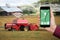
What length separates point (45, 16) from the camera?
100cm

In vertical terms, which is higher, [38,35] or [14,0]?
[14,0]

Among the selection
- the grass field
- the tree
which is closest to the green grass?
the grass field

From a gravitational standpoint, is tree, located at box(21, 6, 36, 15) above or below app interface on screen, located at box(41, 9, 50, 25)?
above

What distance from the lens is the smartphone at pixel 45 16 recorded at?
1004mm

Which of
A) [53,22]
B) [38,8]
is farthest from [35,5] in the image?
[53,22]

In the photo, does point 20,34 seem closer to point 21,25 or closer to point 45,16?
point 21,25

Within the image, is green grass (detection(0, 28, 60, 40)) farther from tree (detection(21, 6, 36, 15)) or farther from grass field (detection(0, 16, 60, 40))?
tree (detection(21, 6, 36, 15))

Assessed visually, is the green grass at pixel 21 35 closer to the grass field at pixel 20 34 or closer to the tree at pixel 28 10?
the grass field at pixel 20 34

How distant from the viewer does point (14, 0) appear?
104 centimetres

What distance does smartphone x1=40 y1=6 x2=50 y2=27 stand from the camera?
39.5 inches

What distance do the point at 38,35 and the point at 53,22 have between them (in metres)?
0.10

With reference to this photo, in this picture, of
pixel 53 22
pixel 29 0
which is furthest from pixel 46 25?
pixel 29 0

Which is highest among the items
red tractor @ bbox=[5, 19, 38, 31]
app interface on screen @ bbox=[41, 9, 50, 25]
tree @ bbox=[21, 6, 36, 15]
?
tree @ bbox=[21, 6, 36, 15]

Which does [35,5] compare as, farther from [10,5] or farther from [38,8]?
[10,5]
